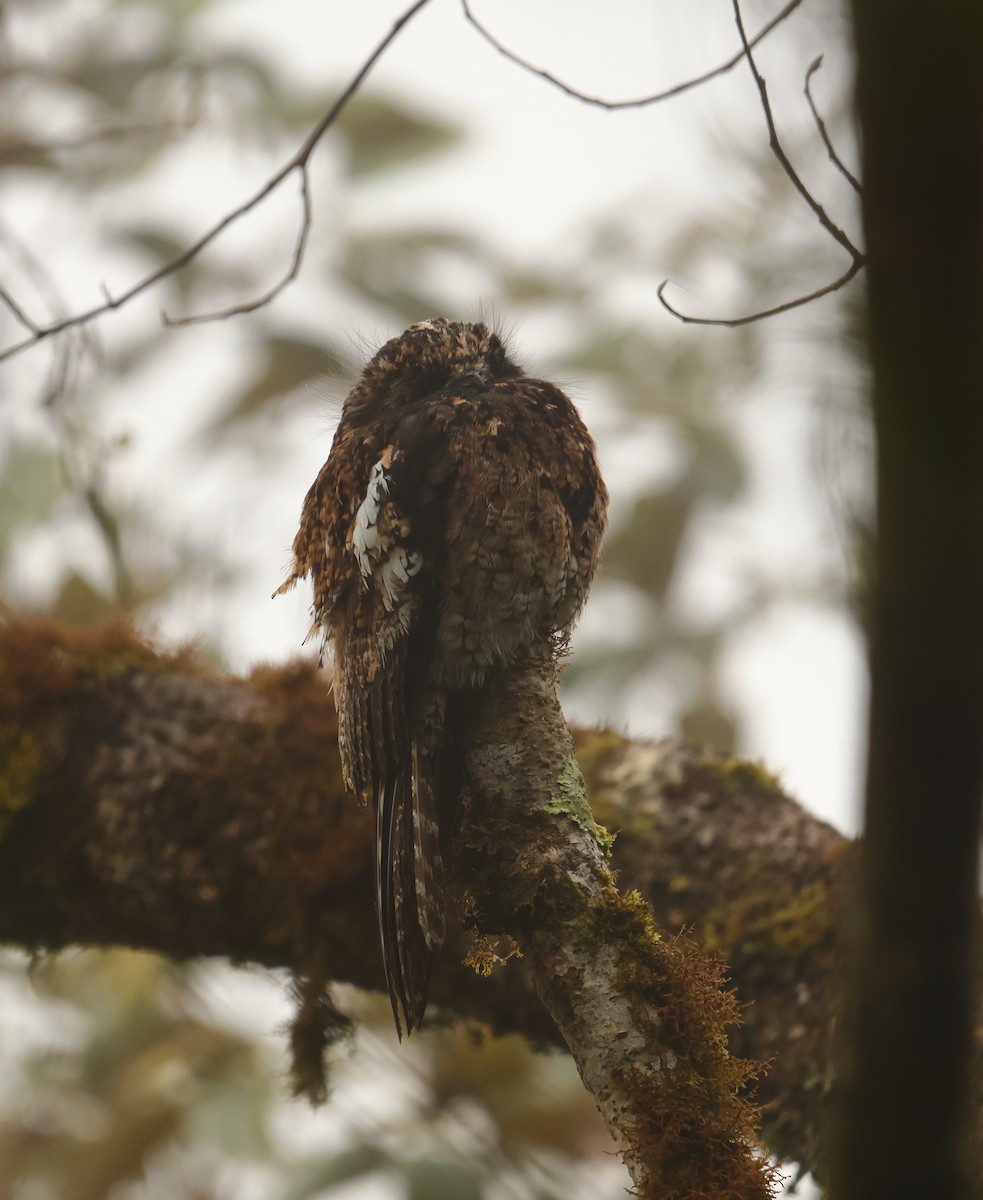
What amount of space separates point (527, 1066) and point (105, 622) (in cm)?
224

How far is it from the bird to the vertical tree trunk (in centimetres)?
117

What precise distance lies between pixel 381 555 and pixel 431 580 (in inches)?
4.0

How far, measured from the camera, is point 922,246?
0.85 meters

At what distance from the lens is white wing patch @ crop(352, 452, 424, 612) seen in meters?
2.22

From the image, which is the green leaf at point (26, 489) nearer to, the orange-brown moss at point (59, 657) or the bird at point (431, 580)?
the orange-brown moss at point (59, 657)

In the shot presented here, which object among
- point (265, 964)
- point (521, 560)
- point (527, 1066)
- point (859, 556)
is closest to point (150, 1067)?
point (527, 1066)

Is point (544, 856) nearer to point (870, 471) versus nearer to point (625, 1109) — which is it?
point (625, 1109)

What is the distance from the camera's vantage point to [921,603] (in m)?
0.85

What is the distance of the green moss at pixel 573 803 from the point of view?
6.16ft

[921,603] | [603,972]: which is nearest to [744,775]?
[603,972]

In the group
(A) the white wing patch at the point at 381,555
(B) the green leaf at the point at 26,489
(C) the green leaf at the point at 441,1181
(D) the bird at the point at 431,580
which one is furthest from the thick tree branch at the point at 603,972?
(B) the green leaf at the point at 26,489

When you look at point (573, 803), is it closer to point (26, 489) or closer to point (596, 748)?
point (596, 748)

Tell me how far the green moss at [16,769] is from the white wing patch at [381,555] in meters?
1.25

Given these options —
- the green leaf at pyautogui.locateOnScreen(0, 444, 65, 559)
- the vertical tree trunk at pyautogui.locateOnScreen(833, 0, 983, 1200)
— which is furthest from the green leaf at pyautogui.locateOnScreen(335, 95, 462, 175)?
the vertical tree trunk at pyautogui.locateOnScreen(833, 0, 983, 1200)
